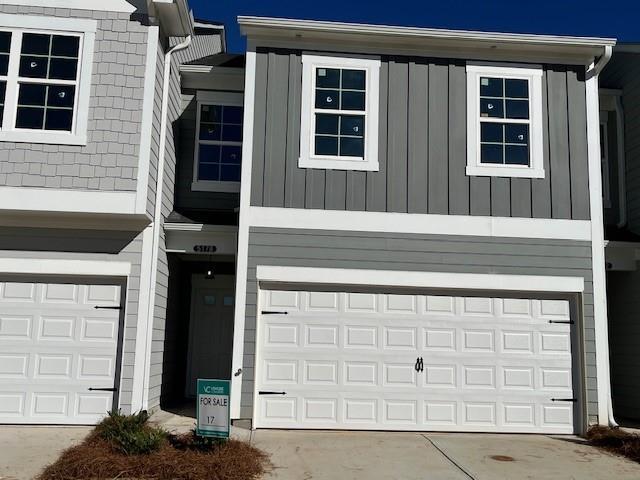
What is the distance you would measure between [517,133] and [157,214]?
5.66 meters

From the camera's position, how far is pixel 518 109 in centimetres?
969

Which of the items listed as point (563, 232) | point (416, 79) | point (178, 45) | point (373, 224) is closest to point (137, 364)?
point (373, 224)

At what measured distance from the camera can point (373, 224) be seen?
921 centimetres

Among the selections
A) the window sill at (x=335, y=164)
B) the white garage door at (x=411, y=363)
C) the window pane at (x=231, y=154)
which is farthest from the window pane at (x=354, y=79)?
the white garage door at (x=411, y=363)

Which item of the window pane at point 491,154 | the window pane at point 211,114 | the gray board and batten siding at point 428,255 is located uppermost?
the window pane at point 211,114

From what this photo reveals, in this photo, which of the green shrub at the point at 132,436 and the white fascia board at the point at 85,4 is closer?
the green shrub at the point at 132,436

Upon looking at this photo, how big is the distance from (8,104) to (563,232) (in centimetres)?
827

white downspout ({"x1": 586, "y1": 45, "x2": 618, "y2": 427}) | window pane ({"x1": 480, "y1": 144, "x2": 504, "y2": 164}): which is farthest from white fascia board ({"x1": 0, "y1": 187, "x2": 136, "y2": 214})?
white downspout ({"x1": 586, "y1": 45, "x2": 618, "y2": 427})

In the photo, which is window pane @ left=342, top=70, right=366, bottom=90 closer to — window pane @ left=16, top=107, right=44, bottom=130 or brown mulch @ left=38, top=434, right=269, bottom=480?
window pane @ left=16, top=107, right=44, bottom=130

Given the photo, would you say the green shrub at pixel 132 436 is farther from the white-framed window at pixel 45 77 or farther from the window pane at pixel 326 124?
the window pane at pixel 326 124

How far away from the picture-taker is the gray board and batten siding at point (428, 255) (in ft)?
29.7

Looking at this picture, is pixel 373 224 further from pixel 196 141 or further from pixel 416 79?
pixel 196 141

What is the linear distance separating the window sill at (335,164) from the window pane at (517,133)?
7.16 feet

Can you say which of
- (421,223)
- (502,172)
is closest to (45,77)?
(421,223)
